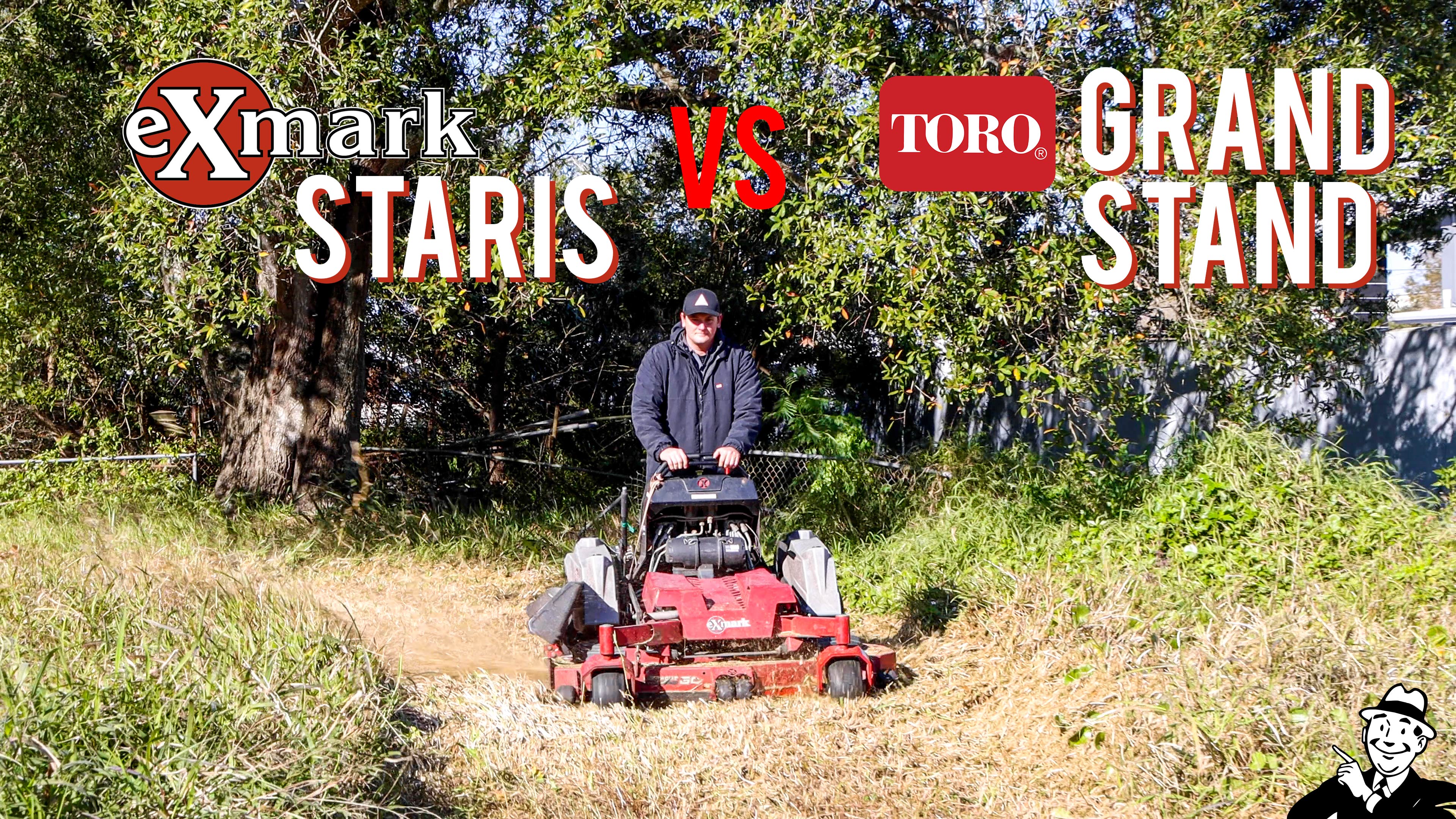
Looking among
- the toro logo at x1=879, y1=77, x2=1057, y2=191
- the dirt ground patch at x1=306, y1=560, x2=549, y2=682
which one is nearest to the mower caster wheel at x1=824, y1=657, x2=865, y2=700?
the dirt ground patch at x1=306, y1=560, x2=549, y2=682

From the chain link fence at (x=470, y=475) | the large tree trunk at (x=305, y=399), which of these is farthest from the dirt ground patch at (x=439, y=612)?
the chain link fence at (x=470, y=475)

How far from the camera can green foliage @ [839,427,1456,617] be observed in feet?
20.5

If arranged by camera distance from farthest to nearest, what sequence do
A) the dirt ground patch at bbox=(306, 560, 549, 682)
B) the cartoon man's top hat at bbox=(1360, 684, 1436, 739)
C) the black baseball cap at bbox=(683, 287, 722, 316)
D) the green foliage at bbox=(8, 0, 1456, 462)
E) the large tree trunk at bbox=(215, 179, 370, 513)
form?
the large tree trunk at bbox=(215, 179, 370, 513) < the green foliage at bbox=(8, 0, 1456, 462) < the dirt ground patch at bbox=(306, 560, 549, 682) < the black baseball cap at bbox=(683, 287, 722, 316) < the cartoon man's top hat at bbox=(1360, 684, 1436, 739)

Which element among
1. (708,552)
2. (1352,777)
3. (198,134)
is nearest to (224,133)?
(198,134)

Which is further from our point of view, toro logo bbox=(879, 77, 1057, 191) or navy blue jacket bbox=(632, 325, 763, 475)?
toro logo bbox=(879, 77, 1057, 191)

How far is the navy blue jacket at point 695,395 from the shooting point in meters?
6.60

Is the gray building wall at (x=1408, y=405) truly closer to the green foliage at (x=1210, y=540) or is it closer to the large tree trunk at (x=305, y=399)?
the green foliage at (x=1210, y=540)

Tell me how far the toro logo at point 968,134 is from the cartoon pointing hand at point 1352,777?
4397 mm

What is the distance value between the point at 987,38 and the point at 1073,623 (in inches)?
169

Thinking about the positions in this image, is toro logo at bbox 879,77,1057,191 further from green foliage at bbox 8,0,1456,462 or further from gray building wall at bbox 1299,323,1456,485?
gray building wall at bbox 1299,323,1456,485

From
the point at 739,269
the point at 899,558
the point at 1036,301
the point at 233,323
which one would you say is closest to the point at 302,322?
the point at 233,323

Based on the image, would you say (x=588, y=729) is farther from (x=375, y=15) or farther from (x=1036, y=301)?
(x=375, y=15)

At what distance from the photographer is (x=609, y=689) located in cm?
585

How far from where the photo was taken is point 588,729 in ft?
Result: 17.7
